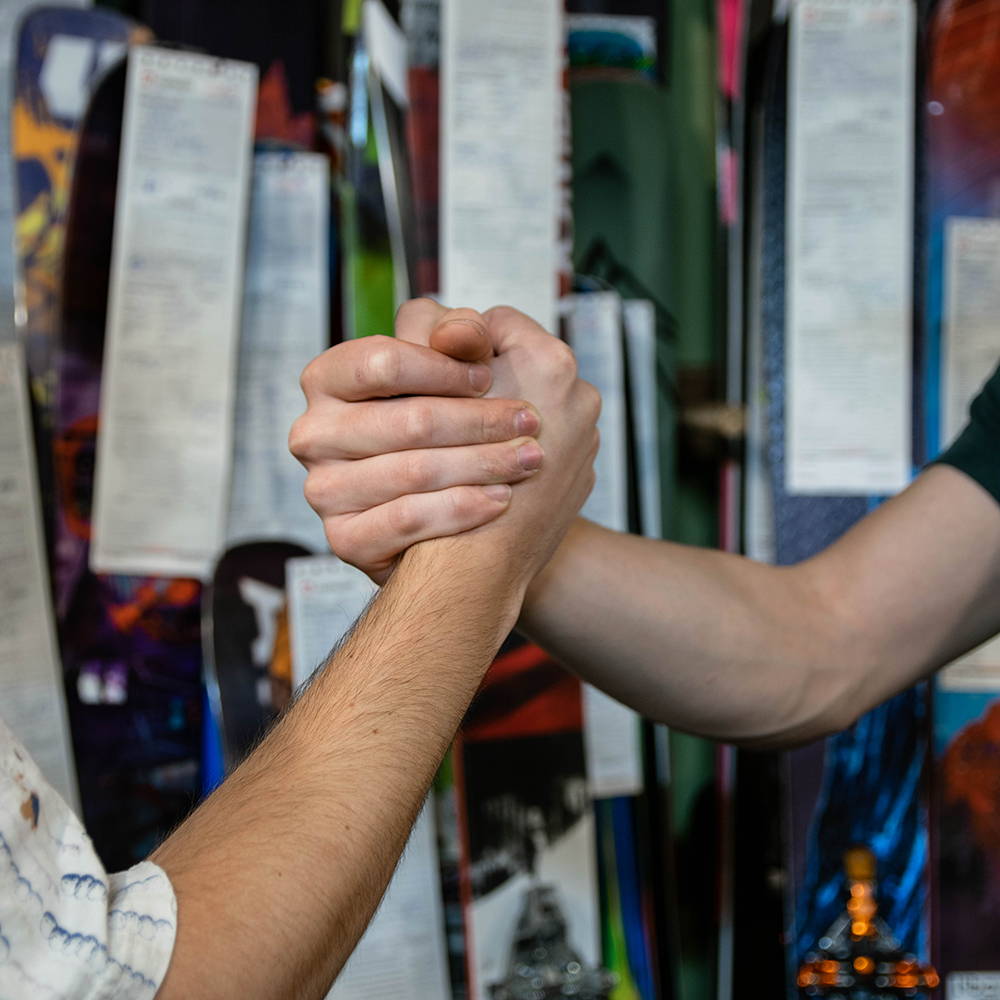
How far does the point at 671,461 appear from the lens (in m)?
1.81

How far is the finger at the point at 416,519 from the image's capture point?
0.88 m

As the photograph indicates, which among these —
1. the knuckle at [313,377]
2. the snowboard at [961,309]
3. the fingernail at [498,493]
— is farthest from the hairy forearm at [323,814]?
the snowboard at [961,309]

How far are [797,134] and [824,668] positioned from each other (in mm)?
1020

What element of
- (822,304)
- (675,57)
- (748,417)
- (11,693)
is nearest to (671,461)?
(748,417)

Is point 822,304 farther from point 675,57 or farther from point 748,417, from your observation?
point 675,57

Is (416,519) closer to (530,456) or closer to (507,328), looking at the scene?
(530,456)

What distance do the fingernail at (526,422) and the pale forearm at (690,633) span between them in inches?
5.2

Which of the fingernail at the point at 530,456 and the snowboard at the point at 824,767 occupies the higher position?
the fingernail at the point at 530,456

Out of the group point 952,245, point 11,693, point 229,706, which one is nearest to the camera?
point 11,693

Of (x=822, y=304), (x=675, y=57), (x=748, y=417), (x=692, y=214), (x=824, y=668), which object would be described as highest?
(x=675, y=57)

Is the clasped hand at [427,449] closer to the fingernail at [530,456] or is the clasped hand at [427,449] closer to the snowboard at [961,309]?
the fingernail at [530,456]

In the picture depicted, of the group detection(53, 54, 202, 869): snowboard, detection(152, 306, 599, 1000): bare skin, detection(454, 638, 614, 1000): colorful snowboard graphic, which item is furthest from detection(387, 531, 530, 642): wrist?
detection(53, 54, 202, 869): snowboard

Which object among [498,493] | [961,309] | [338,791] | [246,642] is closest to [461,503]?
[498,493]

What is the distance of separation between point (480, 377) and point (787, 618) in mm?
422
